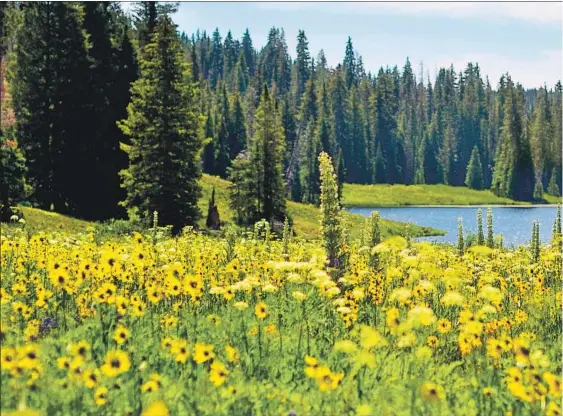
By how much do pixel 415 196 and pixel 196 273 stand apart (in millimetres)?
128299

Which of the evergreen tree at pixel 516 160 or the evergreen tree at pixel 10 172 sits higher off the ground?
the evergreen tree at pixel 516 160

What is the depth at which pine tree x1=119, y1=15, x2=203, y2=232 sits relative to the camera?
32.1m

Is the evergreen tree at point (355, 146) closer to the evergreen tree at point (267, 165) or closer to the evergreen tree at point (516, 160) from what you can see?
the evergreen tree at point (516, 160)

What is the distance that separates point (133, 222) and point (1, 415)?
90.7 feet

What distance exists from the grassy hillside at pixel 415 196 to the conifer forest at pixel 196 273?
79.0ft

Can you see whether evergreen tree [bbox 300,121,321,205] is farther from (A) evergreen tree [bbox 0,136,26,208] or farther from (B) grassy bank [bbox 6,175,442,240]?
(A) evergreen tree [bbox 0,136,26,208]

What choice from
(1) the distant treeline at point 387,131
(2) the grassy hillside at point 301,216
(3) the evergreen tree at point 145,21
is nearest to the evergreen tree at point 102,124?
(3) the evergreen tree at point 145,21

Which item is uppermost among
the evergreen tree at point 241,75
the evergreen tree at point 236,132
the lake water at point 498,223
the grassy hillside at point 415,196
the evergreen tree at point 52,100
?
the evergreen tree at point 241,75

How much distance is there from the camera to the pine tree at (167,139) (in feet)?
105

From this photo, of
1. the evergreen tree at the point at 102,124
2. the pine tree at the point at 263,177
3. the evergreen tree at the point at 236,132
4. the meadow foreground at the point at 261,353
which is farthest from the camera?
the evergreen tree at the point at 236,132

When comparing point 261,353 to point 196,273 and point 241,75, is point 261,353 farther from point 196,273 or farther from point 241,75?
point 241,75

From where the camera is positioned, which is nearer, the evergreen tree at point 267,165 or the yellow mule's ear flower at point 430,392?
the yellow mule's ear flower at point 430,392

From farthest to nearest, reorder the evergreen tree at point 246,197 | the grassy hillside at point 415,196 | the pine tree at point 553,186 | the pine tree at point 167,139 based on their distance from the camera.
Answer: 1. the pine tree at point 553,186
2. the grassy hillside at point 415,196
3. the evergreen tree at point 246,197
4. the pine tree at point 167,139

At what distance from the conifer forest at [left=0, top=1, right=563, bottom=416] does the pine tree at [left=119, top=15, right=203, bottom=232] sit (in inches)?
3.9
